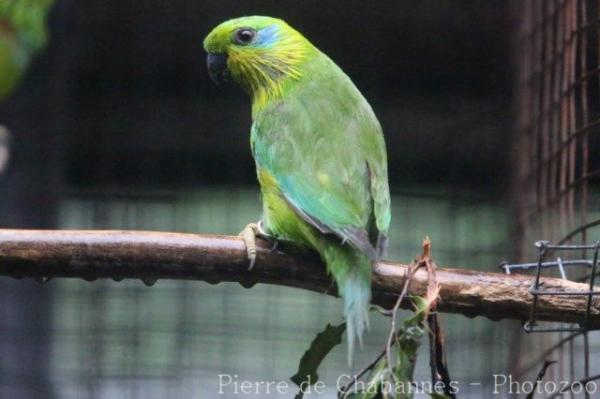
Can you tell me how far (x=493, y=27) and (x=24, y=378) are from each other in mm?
1828

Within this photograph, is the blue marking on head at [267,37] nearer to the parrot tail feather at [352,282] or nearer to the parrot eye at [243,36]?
the parrot eye at [243,36]

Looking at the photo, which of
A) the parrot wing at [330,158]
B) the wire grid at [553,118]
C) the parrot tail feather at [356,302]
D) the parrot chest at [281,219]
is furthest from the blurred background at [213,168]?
the parrot tail feather at [356,302]

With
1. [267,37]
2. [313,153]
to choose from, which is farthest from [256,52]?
[313,153]

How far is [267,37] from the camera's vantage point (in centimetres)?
259

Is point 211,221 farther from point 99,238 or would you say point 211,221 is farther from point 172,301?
point 99,238

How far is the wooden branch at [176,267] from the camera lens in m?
1.73

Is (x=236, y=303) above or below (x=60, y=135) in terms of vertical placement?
below

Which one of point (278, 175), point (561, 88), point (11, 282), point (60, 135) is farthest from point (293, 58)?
point (11, 282)

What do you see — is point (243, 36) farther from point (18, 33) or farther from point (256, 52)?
point (18, 33)

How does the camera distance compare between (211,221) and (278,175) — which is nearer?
(278,175)

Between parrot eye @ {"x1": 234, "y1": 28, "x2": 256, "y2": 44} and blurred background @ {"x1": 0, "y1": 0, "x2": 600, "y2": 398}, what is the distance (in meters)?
0.99

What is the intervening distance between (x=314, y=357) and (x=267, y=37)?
1.17 m

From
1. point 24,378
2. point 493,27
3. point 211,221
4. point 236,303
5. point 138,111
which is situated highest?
point 493,27

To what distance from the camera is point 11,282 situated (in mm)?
3600
